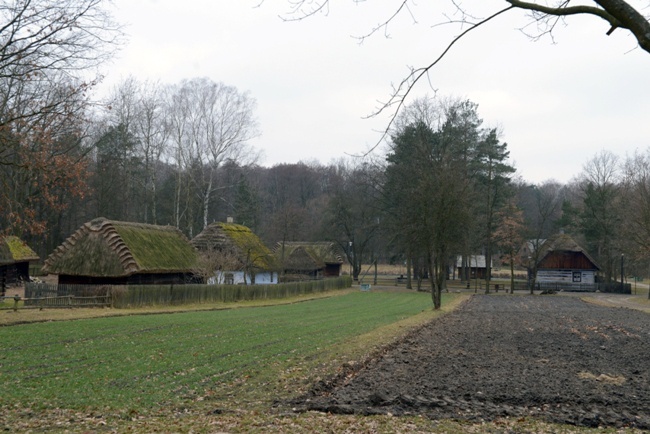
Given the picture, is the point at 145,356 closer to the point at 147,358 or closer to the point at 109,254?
the point at 147,358

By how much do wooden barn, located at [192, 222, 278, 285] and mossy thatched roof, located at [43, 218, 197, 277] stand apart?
3.91 metres

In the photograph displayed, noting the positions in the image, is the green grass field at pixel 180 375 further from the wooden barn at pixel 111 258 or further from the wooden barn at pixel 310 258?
the wooden barn at pixel 310 258

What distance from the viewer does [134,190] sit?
206ft

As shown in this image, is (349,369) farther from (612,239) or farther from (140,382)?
(612,239)

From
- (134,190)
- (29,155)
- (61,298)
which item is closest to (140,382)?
(29,155)

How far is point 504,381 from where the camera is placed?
11.4 meters

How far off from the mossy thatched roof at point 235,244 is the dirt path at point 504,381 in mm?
28878

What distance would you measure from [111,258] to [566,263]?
53.2 m

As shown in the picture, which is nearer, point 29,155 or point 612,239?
point 29,155

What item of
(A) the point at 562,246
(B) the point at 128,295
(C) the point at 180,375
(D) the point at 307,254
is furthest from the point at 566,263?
(C) the point at 180,375

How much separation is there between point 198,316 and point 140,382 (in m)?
15.9

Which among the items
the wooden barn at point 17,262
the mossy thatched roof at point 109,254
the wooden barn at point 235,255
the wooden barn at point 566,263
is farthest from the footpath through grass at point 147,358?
the wooden barn at point 566,263

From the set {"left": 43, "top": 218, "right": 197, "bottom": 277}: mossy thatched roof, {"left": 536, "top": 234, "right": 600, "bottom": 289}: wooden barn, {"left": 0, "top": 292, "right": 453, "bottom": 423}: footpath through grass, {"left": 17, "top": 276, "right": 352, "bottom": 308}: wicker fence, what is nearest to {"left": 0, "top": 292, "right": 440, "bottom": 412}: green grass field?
{"left": 0, "top": 292, "right": 453, "bottom": 423}: footpath through grass

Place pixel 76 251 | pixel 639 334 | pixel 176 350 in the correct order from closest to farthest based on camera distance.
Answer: pixel 176 350
pixel 639 334
pixel 76 251
